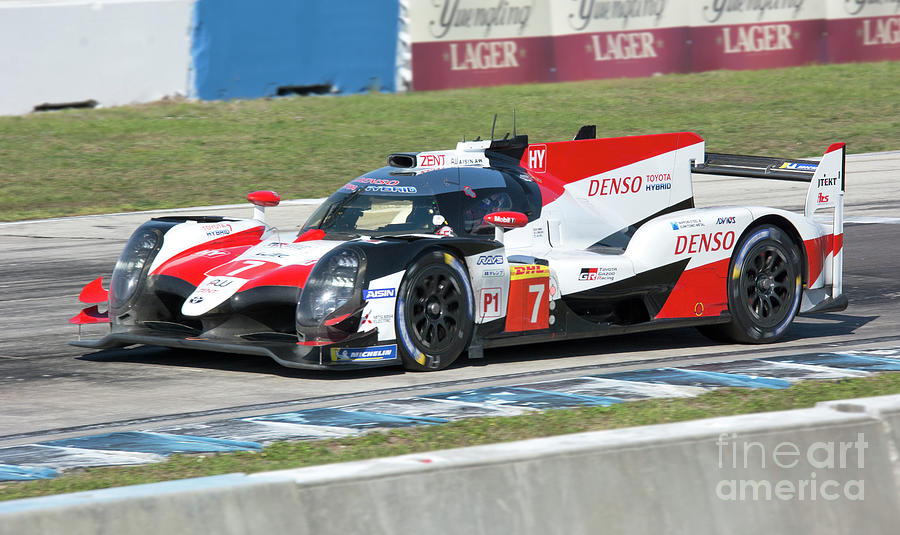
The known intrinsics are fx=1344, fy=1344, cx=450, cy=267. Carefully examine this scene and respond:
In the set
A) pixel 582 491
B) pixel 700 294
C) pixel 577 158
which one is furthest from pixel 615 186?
pixel 582 491

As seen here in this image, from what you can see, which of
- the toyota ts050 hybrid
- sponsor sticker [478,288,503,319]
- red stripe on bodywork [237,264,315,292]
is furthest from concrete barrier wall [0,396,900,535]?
red stripe on bodywork [237,264,315,292]

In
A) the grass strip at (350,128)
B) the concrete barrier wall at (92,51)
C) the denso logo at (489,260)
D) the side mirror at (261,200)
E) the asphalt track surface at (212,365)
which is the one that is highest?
the concrete barrier wall at (92,51)

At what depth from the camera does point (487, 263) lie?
8.02m

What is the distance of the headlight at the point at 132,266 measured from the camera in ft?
27.0

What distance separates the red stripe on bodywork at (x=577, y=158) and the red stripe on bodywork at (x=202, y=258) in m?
1.97

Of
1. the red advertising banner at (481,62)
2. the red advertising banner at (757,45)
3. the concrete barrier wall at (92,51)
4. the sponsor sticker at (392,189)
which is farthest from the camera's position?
the red advertising banner at (757,45)

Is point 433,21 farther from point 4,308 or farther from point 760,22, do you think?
point 4,308

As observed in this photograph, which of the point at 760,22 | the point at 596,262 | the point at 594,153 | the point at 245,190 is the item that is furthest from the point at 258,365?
the point at 760,22

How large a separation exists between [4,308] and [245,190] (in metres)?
8.05

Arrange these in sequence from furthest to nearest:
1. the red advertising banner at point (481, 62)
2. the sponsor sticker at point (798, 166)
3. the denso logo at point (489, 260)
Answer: the red advertising banner at point (481, 62) → the sponsor sticker at point (798, 166) → the denso logo at point (489, 260)

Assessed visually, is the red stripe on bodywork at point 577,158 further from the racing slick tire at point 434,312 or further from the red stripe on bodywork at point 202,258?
the red stripe on bodywork at point 202,258

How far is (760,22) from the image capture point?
2519cm

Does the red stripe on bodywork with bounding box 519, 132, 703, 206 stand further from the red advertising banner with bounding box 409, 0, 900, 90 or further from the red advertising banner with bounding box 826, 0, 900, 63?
the red advertising banner with bounding box 826, 0, 900, 63

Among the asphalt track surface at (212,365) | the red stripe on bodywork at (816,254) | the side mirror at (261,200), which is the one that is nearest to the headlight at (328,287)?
the asphalt track surface at (212,365)
